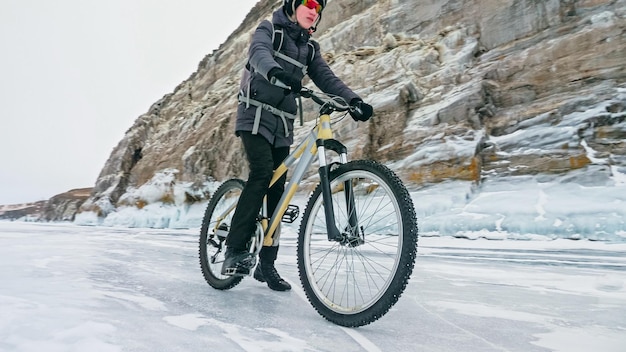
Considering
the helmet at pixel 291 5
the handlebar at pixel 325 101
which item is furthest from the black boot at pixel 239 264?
the helmet at pixel 291 5

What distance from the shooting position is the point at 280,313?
2449mm

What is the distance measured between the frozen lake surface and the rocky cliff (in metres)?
6.10

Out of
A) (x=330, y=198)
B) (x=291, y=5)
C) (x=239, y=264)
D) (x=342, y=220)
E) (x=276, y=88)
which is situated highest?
(x=291, y=5)

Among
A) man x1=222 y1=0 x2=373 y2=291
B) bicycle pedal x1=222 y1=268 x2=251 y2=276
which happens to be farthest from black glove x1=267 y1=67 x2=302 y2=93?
bicycle pedal x1=222 y1=268 x2=251 y2=276

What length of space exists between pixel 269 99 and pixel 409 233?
1508 millimetres

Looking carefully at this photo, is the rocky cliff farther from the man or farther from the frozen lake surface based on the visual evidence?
the man

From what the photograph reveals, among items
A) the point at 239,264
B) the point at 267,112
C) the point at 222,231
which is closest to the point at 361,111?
the point at 267,112

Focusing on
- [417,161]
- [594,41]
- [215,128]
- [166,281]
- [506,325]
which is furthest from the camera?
[215,128]

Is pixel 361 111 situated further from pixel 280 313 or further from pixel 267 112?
pixel 280 313

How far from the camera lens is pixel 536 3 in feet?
42.7

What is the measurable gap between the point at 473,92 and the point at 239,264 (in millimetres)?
10960

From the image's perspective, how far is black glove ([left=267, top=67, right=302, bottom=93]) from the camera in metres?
2.51

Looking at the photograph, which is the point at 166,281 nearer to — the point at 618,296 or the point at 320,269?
the point at 320,269

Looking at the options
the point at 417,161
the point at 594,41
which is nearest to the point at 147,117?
the point at 417,161
